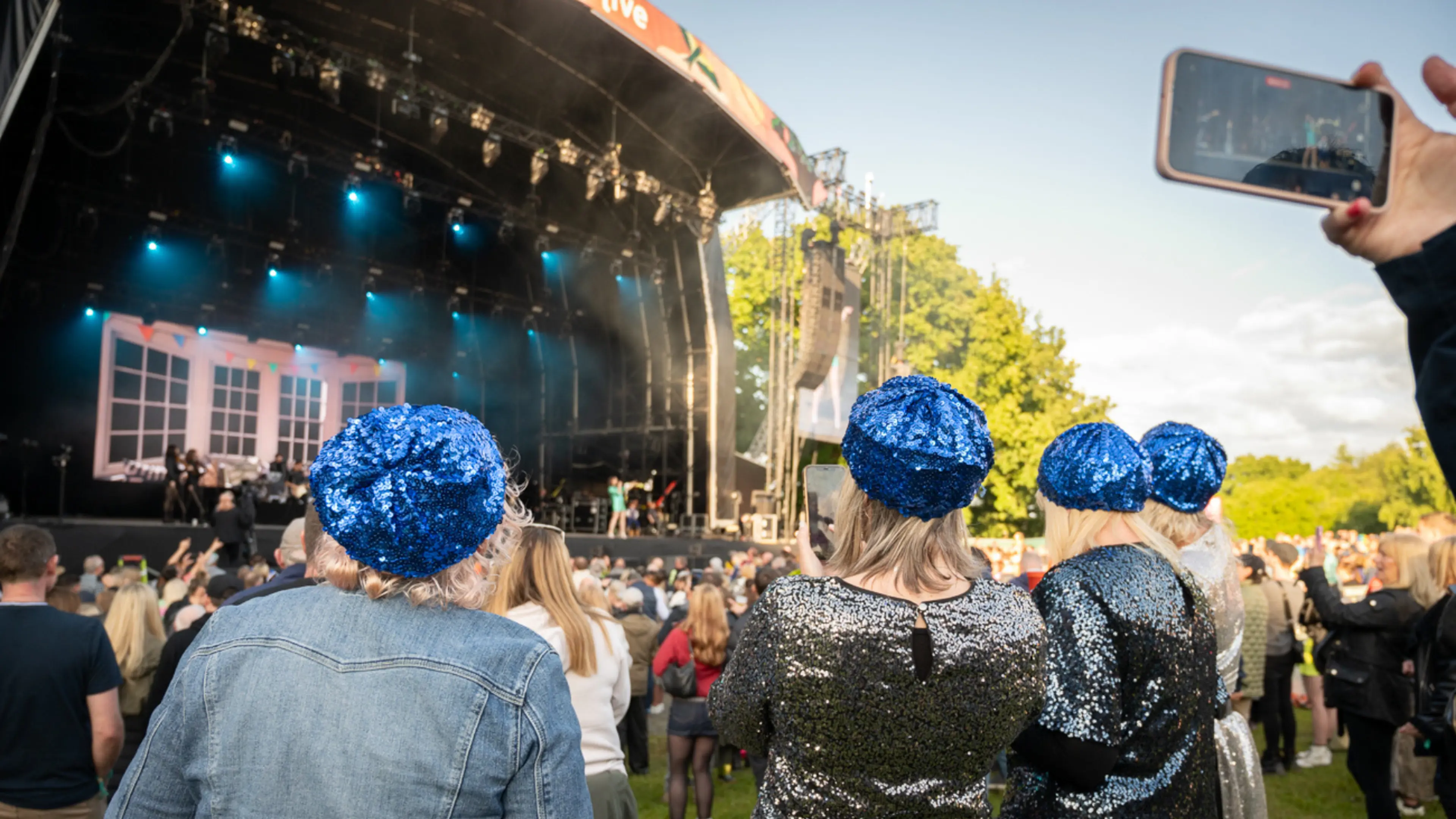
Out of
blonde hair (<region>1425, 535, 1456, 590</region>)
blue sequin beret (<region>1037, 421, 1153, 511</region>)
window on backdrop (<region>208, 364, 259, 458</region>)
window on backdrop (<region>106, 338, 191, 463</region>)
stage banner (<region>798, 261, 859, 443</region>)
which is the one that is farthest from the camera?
stage banner (<region>798, 261, 859, 443</region>)

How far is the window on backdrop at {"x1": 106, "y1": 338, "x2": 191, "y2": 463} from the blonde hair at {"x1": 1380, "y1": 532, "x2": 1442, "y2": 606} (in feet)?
55.1

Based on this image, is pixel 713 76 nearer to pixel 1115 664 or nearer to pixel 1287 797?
pixel 1287 797

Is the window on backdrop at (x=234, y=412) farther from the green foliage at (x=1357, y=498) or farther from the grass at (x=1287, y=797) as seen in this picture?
the green foliage at (x=1357, y=498)

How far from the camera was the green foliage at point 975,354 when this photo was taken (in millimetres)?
27781

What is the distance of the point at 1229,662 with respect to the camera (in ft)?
10.3

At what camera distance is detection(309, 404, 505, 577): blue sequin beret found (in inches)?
53.1

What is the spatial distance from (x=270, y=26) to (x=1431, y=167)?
13221 mm

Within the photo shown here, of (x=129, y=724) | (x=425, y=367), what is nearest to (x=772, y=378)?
(x=425, y=367)

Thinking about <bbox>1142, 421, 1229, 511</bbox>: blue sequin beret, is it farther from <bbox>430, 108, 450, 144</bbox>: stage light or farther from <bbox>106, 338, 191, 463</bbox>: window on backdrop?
<bbox>106, 338, 191, 463</bbox>: window on backdrop

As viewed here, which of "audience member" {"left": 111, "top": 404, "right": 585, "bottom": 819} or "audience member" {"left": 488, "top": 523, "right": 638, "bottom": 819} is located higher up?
"audience member" {"left": 111, "top": 404, "right": 585, "bottom": 819}

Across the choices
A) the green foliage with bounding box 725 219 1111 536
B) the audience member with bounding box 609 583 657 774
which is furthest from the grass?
the green foliage with bounding box 725 219 1111 536

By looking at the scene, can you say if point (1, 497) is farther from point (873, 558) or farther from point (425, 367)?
point (873, 558)

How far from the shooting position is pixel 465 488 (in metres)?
1.38

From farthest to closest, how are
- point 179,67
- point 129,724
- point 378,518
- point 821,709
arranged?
point 179,67 → point 129,724 → point 821,709 → point 378,518
